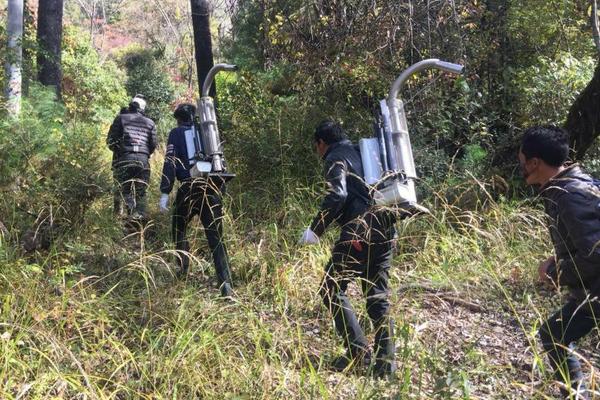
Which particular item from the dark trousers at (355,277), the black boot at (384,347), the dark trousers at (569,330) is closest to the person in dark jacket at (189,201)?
the dark trousers at (355,277)

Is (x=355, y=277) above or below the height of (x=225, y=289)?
above

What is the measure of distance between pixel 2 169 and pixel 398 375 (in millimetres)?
3922

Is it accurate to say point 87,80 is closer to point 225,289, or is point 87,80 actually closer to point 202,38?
point 202,38

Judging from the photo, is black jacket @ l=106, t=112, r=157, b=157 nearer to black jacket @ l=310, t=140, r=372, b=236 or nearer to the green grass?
the green grass

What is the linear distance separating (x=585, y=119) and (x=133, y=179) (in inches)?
190

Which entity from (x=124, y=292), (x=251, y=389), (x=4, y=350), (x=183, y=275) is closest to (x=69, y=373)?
(x=4, y=350)

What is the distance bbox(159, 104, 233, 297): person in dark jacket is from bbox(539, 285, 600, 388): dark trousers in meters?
2.38

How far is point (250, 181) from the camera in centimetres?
734

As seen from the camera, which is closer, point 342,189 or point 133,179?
point 342,189

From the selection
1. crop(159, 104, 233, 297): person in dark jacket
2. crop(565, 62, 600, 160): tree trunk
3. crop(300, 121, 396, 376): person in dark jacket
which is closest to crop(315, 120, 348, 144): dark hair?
crop(300, 121, 396, 376): person in dark jacket

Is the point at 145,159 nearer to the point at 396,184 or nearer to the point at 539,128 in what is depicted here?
the point at 396,184

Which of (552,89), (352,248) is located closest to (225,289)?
(352,248)

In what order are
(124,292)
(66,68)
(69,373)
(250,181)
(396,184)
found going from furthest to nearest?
(66,68), (250,181), (124,292), (396,184), (69,373)

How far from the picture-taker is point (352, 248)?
3.67 meters
